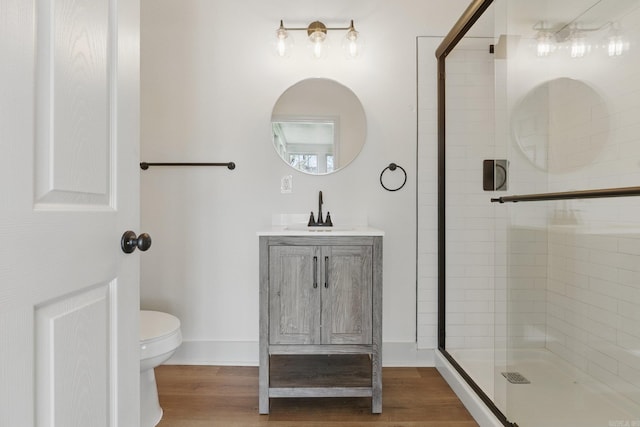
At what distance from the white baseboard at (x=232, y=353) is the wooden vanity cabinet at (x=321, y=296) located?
569mm

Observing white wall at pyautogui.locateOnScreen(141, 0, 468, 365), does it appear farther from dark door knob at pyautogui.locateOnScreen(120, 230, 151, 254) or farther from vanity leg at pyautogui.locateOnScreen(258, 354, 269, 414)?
dark door knob at pyautogui.locateOnScreen(120, 230, 151, 254)

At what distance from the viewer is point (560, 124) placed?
1.68 m

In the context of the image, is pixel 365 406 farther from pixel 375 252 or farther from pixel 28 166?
pixel 28 166

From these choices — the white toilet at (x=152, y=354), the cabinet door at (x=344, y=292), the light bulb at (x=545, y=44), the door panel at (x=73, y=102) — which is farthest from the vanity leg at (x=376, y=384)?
the light bulb at (x=545, y=44)

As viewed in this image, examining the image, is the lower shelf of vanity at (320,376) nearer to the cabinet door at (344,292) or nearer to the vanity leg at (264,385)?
the vanity leg at (264,385)

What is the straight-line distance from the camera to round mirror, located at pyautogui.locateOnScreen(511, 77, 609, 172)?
1584 mm

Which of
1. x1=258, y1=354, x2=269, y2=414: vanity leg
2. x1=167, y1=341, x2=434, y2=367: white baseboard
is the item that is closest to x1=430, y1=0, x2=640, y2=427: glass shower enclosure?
x1=167, y1=341, x2=434, y2=367: white baseboard

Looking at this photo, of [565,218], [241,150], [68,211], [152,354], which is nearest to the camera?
[68,211]

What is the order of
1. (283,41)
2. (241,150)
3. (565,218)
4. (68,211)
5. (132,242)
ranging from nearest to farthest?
(68,211) < (132,242) < (565,218) < (283,41) < (241,150)

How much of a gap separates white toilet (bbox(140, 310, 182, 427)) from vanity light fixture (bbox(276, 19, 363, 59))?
1.71m

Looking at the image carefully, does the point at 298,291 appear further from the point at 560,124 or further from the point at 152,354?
the point at 560,124

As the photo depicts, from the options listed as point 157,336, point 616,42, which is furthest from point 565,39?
point 157,336

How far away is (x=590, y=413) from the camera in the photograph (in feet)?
4.81

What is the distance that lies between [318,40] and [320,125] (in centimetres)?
52
